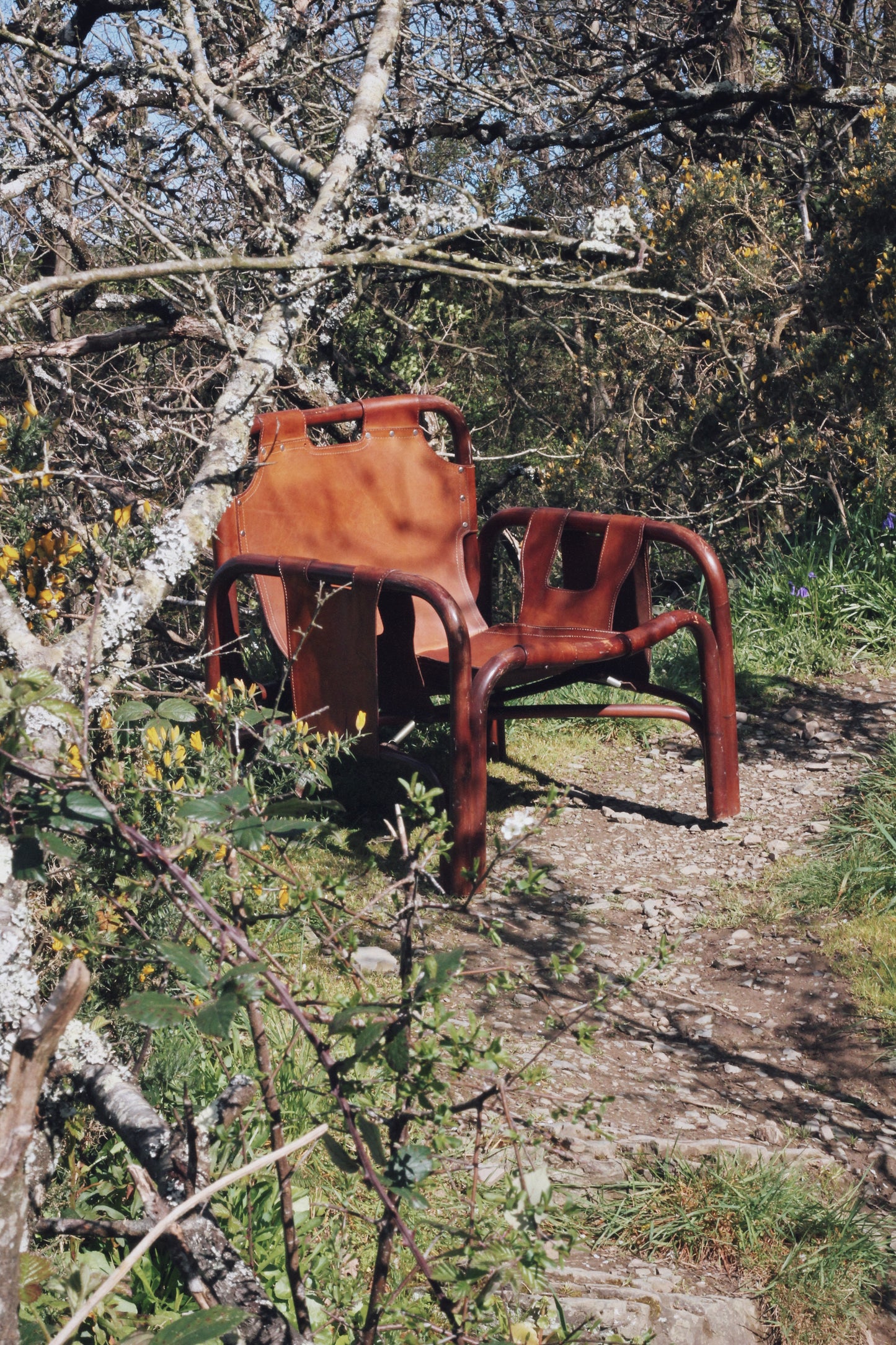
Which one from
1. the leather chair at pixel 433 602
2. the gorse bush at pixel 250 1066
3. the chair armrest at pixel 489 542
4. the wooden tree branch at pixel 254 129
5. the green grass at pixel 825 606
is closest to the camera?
the gorse bush at pixel 250 1066

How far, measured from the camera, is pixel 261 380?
210 cm

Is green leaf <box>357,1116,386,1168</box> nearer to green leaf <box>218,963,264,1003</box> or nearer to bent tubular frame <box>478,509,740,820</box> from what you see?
green leaf <box>218,963,264,1003</box>

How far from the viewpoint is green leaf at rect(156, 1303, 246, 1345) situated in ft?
3.16

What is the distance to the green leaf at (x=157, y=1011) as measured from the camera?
3.26 feet

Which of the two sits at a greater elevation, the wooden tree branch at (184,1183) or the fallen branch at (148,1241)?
the fallen branch at (148,1241)

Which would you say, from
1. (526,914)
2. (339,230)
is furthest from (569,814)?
(339,230)

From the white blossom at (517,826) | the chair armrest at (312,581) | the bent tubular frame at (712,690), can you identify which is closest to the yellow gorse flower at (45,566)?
the chair armrest at (312,581)

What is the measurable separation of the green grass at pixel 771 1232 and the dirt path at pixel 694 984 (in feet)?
0.17

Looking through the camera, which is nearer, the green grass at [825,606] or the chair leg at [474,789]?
the chair leg at [474,789]

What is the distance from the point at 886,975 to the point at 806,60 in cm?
535

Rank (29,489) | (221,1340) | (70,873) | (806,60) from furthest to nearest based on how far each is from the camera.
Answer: (806,60) < (29,489) < (70,873) < (221,1340)

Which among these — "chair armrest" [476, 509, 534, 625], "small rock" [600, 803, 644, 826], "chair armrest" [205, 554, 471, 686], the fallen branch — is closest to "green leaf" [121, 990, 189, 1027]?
the fallen branch

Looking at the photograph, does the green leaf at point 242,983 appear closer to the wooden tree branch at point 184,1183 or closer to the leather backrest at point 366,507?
the wooden tree branch at point 184,1183

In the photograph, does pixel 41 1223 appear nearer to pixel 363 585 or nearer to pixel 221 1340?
pixel 221 1340
